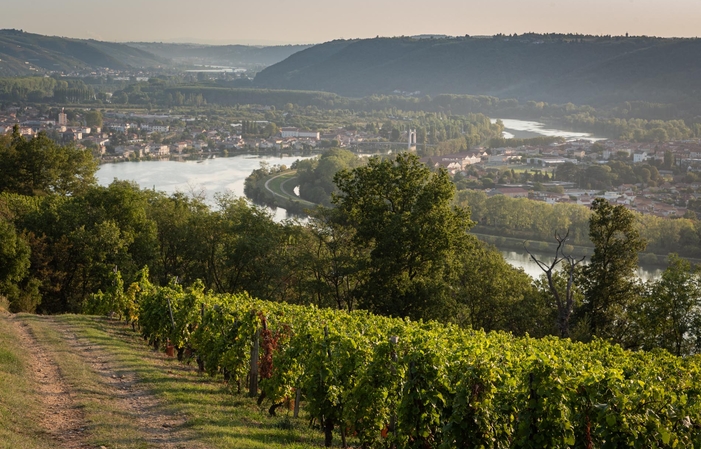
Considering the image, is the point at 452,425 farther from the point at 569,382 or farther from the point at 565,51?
the point at 565,51

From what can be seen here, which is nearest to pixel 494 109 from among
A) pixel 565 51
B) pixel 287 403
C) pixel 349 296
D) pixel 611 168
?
pixel 565 51

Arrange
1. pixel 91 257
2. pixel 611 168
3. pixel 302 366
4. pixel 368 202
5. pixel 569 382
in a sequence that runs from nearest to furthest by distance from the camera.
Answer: pixel 569 382 < pixel 302 366 < pixel 368 202 < pixel 91 257 < pixel 611 168

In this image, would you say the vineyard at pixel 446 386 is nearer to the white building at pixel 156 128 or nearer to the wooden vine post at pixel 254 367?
the wooden vine post at pixel 254 367

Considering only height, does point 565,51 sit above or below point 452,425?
above

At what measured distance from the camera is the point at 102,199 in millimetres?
21375

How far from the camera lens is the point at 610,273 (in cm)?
1636

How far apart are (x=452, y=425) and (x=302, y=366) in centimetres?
291

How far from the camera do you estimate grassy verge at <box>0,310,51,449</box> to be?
227 inches

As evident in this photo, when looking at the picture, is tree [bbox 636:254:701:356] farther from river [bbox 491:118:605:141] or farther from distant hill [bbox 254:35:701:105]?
distant hill [bbox 254:35:701:105]

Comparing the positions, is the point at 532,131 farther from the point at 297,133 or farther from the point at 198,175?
the point at 198,175

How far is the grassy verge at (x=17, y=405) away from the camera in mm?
5768

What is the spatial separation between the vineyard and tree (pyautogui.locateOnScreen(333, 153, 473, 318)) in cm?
561

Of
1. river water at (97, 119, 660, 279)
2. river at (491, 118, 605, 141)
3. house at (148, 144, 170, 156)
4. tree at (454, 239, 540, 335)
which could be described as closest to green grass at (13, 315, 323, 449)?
tree at (454, 239, 540, 335)

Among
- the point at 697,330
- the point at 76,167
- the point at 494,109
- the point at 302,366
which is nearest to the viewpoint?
the point at 302,366
